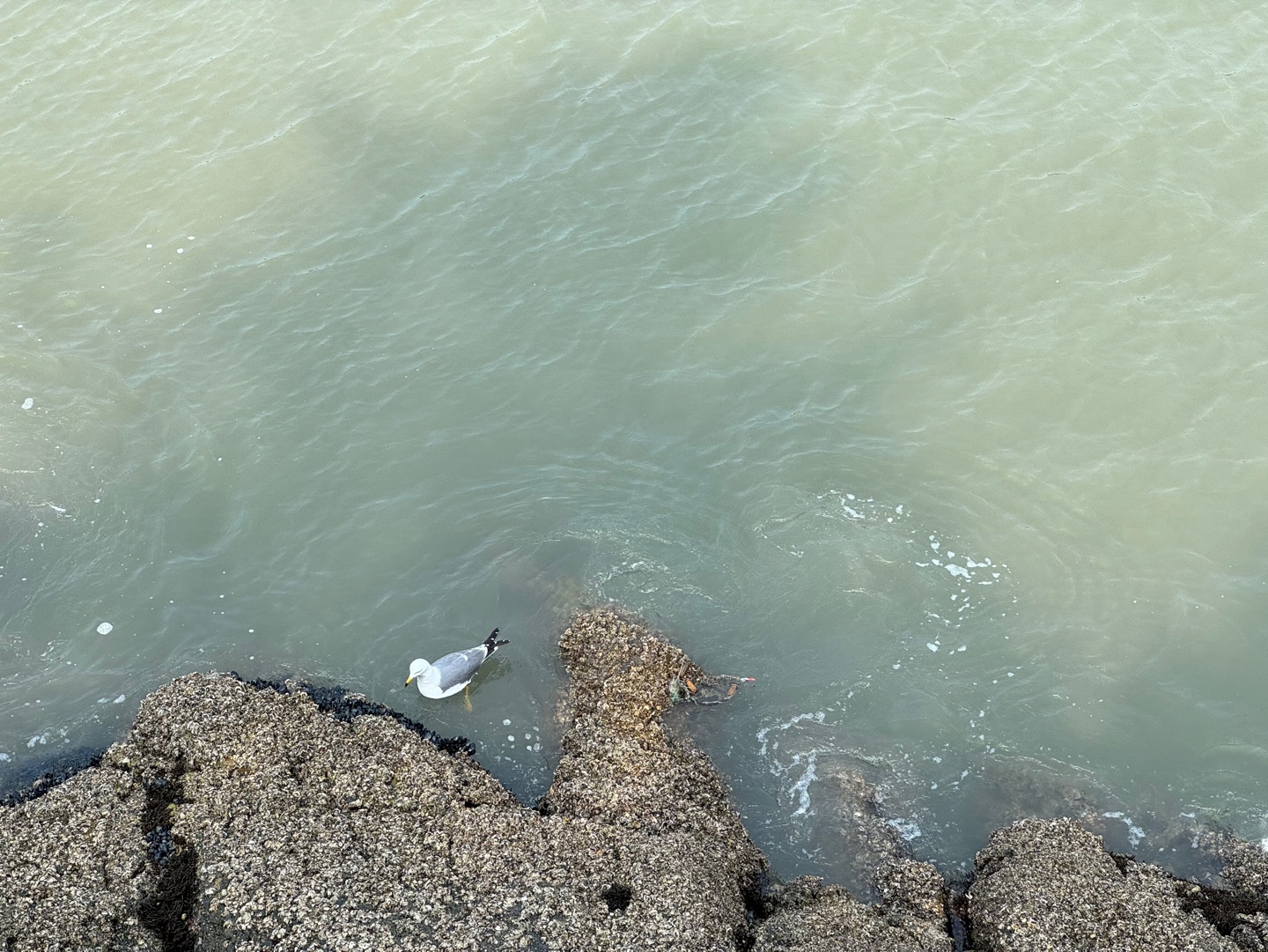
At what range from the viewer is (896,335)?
48.8 feet

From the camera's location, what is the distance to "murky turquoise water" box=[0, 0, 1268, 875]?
11.9 m

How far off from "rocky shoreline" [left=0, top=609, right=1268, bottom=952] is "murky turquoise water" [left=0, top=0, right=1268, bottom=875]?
0.72m

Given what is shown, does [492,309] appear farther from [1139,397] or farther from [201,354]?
[1139,397]

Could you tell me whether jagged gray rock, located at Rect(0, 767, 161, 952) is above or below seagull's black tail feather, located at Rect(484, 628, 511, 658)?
above

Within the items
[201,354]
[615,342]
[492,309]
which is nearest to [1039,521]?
[615,342]

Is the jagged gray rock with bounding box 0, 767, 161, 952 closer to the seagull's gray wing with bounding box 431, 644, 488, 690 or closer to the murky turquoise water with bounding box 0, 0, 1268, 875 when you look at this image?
the murky turquoise water with bounding box 0, 0, 1268, 875

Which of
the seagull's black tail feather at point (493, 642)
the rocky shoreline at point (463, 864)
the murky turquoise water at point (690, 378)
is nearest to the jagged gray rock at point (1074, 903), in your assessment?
the rocky shoreline at point (463, 864)

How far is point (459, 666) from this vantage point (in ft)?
38.2

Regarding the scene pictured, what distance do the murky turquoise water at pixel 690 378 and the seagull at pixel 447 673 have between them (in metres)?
0.34

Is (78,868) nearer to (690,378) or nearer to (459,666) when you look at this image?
(459,666)

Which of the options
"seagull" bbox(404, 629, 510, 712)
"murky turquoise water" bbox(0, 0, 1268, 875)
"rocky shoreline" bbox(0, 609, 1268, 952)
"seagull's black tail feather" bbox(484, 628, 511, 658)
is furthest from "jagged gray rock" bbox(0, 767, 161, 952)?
"seagull's black tail feather" bbox(484, 628, 511, 658)

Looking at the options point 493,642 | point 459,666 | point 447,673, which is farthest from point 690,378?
point 447,673

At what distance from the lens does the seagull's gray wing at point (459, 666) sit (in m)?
11.6

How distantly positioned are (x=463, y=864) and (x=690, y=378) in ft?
23.8
